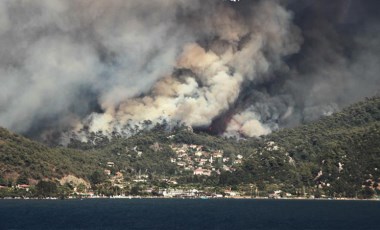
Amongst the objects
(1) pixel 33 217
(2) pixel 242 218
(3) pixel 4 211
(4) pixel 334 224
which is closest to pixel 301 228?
(4) pixel 334 224

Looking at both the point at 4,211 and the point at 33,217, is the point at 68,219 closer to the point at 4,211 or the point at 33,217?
the point at 33,217

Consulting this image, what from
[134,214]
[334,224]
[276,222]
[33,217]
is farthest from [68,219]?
[334,224]

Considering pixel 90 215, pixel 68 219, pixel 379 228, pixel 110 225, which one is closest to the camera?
pixel 379 228

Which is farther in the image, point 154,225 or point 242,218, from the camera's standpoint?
point 242,218

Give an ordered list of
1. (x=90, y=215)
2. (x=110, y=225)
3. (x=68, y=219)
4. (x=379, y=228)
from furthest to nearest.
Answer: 1. (x=90, y=215)
2. (x=68, y=219)
3. (x=110, y=225)
4. (x=379, y=228)

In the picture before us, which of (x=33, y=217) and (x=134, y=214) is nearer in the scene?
(x=33, y=217)

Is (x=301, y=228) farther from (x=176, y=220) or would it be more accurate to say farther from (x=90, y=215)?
(x=90, y=215)

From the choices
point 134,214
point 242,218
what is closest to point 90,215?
point 134,214
